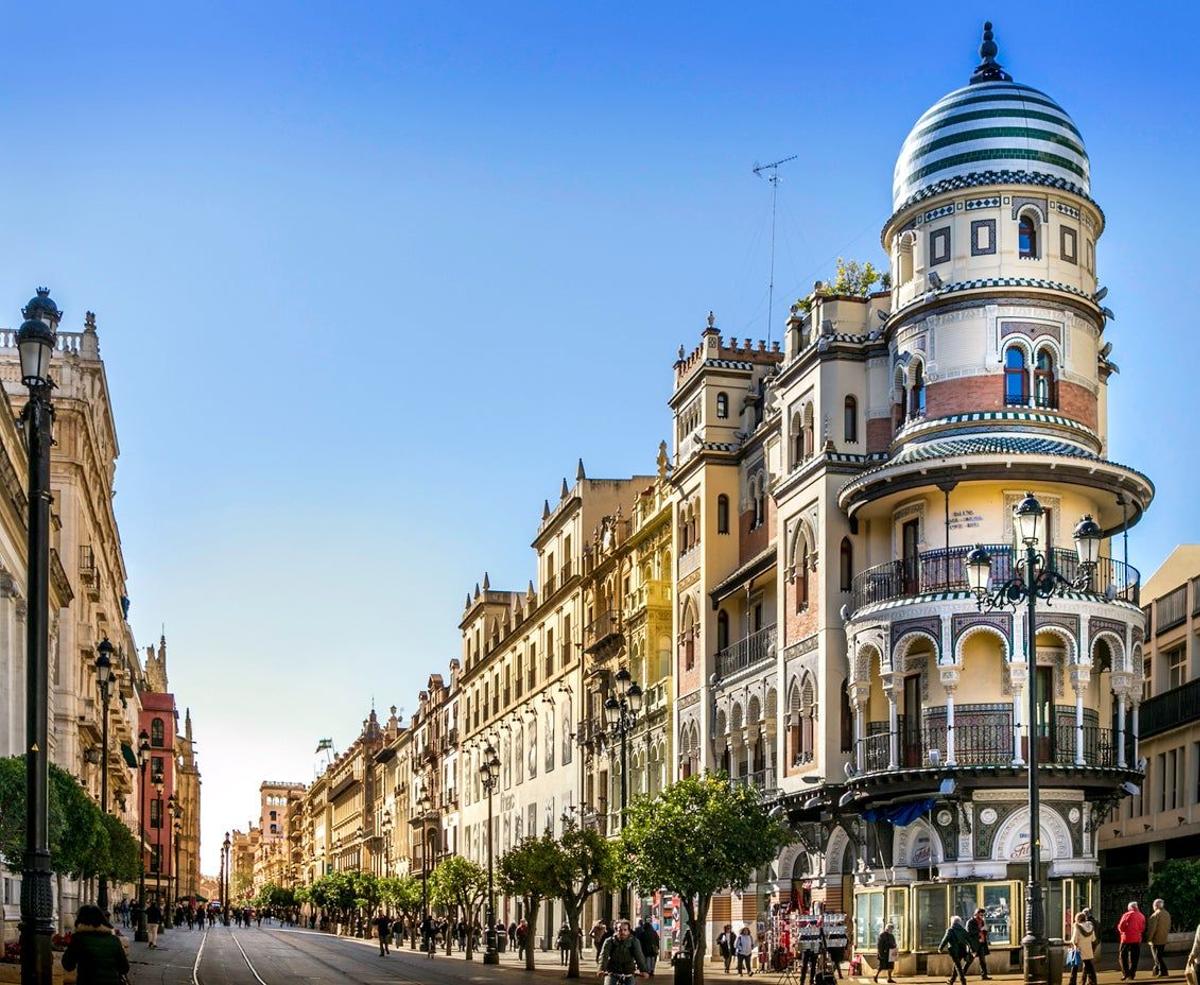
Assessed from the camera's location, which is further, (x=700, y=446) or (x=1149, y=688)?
(x=1149, y=688)

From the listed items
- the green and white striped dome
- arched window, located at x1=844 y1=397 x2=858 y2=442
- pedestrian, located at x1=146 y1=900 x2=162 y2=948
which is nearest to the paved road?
pedestrian, located at x1=146 y1=900 x2=162 y2=948

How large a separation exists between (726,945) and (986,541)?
48.5 feet

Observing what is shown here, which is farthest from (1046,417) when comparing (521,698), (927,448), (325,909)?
(325,909)

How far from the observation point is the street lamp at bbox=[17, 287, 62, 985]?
19.7 m

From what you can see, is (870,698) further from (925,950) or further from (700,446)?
(700,446)

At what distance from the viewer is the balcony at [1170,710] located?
58.3 meters

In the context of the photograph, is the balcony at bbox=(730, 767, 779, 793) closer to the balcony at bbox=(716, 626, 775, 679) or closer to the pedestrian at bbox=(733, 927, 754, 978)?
the balcony at bbox=(716, 626, 775, 679)

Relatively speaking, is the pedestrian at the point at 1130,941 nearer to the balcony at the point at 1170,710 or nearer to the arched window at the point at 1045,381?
the arched window at the point at 1045,381

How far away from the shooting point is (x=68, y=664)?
7562 centimetres

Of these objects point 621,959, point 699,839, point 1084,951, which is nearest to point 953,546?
point 699,839

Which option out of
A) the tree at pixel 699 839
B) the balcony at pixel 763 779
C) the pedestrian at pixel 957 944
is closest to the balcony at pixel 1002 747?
the tree at pixel 699 839

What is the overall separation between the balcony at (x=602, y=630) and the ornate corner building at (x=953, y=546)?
20.6 metres

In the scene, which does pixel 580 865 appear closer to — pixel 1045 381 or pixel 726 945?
pixel 726 945

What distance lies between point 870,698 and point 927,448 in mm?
6521
